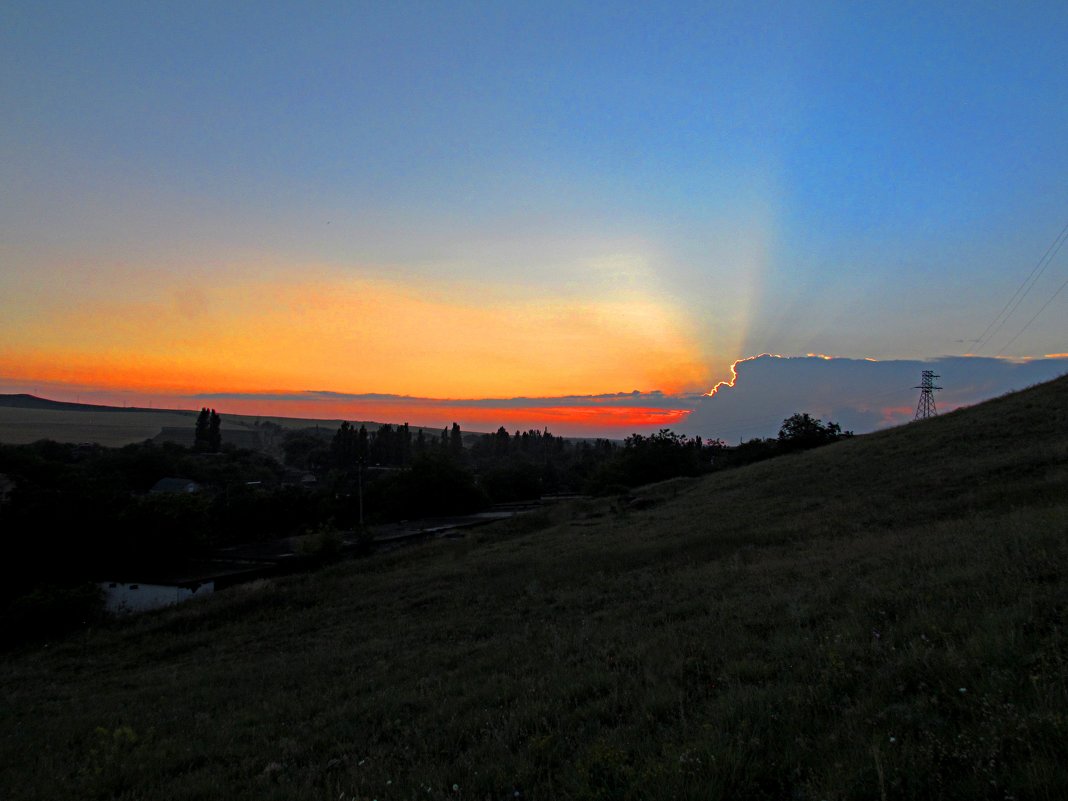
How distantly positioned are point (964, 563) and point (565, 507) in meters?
35.5

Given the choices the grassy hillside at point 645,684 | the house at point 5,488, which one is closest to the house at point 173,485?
the house at point 5,488

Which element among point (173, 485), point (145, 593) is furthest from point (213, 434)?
point (145, 593)

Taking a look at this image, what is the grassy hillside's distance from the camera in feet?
12.5

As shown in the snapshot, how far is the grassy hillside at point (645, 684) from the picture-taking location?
12.5ft

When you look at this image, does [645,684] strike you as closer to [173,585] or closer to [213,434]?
[173,585]

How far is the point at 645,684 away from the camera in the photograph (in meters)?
6.01

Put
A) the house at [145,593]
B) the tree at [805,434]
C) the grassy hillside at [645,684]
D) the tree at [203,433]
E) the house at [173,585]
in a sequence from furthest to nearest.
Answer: the tree at [203,433]
the tree at [805,434]
the house at [173,585]
the house at [145,593]
the grassy hillside at [645,684]

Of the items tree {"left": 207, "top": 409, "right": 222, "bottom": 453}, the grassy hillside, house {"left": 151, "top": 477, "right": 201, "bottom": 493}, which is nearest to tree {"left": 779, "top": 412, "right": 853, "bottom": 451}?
the grassy hillside

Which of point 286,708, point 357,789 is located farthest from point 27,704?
point 357,789

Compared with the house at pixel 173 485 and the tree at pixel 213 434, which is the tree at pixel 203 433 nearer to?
the tree at pixel 213 434

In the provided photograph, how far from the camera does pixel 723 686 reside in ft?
18.2

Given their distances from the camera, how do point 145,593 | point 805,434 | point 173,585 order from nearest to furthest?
point 173,585 → point 145,593 → point 805,434

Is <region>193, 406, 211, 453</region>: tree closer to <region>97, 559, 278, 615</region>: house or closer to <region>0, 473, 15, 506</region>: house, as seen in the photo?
<region>0, 473, 15, 506</region>: house

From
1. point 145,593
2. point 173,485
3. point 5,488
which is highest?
point 5,488
